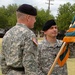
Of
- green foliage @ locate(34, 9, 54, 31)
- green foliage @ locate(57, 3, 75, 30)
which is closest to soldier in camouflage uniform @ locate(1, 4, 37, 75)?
green foliage @ locate(57, 3, 75, 30)

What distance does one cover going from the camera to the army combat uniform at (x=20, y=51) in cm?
370

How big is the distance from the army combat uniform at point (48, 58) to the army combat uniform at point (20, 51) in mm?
1066

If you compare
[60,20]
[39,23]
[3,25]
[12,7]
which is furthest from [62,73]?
[12,7]

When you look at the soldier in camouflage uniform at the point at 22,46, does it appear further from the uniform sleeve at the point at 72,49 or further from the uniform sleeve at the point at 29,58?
the uniform sleeve at the point at 72,49

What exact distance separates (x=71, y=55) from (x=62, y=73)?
36cm

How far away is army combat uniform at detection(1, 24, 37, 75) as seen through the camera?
370 centimetres

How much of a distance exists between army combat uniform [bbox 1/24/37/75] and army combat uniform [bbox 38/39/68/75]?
42.0 inches

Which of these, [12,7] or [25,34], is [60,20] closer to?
[12,7]

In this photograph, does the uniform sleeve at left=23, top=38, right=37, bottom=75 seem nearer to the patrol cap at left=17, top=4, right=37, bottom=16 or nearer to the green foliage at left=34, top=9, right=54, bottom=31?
the patrol cap at left=17, top=4, right=37, bottom=16

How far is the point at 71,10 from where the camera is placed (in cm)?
5841

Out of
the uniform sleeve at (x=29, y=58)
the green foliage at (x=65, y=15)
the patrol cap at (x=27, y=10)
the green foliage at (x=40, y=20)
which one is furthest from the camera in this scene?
the green foliage at (x=40, y=20)

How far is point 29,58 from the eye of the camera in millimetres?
3701

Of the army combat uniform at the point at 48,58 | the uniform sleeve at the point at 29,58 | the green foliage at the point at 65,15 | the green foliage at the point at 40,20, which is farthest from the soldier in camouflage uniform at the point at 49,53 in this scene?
the green foliage at the point at 40,20

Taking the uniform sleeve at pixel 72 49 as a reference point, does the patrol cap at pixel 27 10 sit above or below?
above
